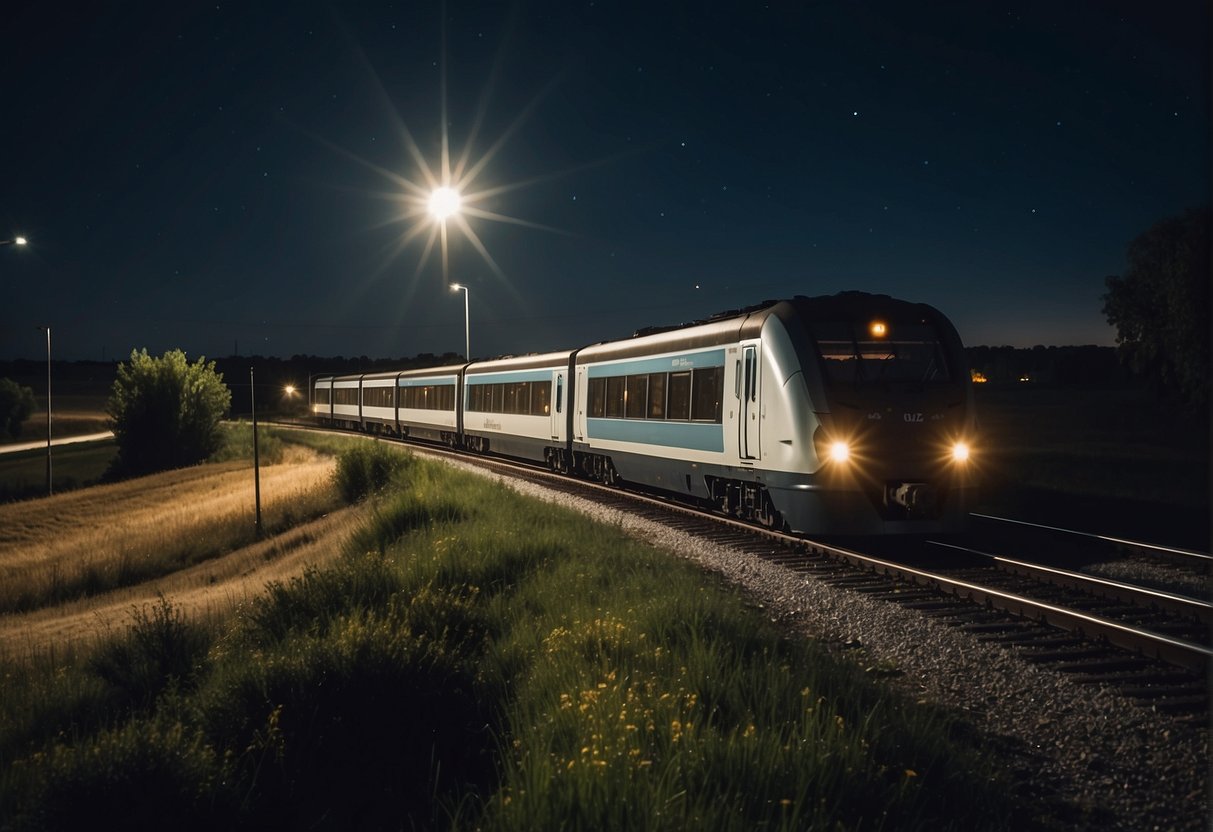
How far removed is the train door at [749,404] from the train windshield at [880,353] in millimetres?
1151

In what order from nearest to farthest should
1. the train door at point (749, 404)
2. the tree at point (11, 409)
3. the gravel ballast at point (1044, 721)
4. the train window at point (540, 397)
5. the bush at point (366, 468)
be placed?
the gravel ballast at point (1044, 721) < the train door at point (749, 404) < the train window at point (540, 397) < the bush at point (366, 468) < the tree at point (11, 409)

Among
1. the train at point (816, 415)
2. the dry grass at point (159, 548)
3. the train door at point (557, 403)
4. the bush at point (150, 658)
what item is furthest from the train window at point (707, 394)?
the train door at point (557, 403)

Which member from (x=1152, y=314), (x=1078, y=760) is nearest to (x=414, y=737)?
(x=1078, y=760)

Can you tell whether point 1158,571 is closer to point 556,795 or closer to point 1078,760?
point 1078,760

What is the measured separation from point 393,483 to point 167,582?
7524 millimetres

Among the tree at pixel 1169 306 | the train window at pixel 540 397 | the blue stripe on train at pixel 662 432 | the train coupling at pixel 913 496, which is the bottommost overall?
the train coupling at pixel 913 496

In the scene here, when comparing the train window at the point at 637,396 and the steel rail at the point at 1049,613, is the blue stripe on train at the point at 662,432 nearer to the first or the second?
the train window at the point at 637,396

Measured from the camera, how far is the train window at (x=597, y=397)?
2066cm

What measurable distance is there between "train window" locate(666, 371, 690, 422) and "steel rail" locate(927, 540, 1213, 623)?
6055 mm

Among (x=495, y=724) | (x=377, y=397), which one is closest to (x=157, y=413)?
(x=377, y=397)

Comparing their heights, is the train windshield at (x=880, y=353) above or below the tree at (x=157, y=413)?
above

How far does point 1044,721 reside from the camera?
20.5 ft

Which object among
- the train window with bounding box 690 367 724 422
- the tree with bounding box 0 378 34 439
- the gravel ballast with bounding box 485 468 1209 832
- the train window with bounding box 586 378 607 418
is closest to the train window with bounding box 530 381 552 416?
the train window with bounding box 586 378 607 418

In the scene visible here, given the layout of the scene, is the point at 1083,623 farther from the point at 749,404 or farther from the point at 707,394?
the point at 707,394
